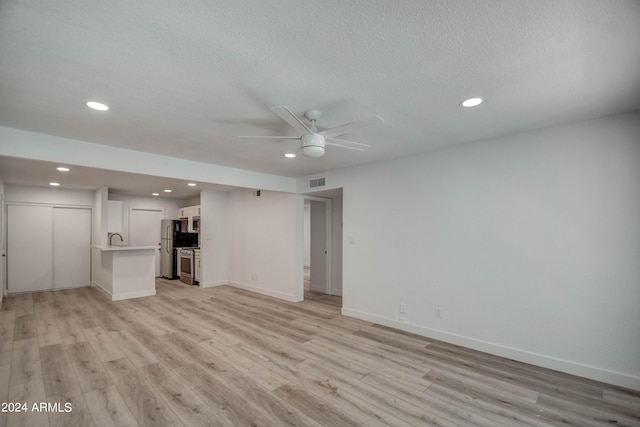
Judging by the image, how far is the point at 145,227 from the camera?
8.59 meters

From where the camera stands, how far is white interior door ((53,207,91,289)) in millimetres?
7020

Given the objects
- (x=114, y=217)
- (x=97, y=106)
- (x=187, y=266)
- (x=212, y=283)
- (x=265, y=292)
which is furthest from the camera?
(x=187, y=266)

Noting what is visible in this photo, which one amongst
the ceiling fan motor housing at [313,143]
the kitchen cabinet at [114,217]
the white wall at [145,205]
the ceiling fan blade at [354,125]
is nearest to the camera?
the ceiling fan blade at [354,125]

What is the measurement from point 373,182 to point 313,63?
2.97 metres

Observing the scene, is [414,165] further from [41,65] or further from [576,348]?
[41,65]

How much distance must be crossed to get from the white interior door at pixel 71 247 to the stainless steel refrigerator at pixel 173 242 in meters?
1.77

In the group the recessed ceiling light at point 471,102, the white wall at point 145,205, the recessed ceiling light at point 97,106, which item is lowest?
the white wall at point 145,205

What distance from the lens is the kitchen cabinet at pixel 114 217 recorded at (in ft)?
24.2

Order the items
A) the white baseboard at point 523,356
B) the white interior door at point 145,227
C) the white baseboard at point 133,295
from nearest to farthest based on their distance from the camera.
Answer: the white baseboard at point 523,356, the white baseboard at point 133,295, the white interior door at point 145,227

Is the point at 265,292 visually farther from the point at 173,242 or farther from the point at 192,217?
the point at 173,242

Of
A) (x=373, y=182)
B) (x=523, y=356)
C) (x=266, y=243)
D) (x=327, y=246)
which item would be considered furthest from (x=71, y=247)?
(x=523, y=356)

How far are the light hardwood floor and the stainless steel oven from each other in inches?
114

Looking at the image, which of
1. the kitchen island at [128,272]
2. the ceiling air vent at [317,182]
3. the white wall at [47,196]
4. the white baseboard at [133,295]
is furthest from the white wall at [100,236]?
the ceiling air vent at [317,182]

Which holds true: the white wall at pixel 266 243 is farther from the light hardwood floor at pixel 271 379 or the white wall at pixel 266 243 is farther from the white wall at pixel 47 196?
the white wall at pixel 47 196
